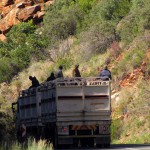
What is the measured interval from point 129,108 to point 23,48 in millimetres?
31925

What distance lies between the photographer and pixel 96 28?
56.8m

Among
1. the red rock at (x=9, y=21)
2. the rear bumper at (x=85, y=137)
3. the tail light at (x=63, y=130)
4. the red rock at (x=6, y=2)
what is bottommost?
the rear bumper at (x=85, y=137)

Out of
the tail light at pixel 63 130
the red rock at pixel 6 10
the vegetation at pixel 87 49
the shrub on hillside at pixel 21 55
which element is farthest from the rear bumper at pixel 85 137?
the red rock at pixel 6 10

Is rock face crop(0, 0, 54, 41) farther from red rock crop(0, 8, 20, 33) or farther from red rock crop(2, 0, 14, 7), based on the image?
red rock crop(2, 0, 14, 7)

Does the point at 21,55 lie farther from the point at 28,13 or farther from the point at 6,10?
the point at 6,10

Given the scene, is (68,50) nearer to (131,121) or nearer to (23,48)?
(23,48)

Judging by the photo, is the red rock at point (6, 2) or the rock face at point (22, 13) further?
the red rock at point (6, 2)

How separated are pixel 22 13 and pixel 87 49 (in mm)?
28788

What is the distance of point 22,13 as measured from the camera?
3280 inches

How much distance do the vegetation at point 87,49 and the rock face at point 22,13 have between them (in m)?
2.44

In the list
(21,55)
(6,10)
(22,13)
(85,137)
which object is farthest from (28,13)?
(85,137)

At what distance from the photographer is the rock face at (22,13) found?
82.7m

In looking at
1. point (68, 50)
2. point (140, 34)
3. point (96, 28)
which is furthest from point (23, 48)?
point (140, 34)

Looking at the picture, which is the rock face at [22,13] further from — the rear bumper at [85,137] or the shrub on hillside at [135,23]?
the rear bumper at [85,137]
